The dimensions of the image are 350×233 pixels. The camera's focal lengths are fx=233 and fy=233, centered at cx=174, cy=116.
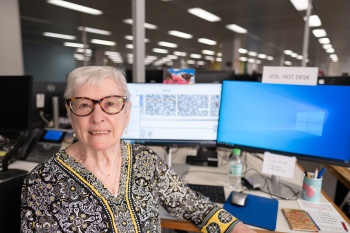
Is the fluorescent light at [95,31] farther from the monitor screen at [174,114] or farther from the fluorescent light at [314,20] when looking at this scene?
the monitor screen at [174,114]

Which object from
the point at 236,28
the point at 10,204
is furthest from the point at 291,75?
the point at 236,28

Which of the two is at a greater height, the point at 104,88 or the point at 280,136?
the point at 104,88

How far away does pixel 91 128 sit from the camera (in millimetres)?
885

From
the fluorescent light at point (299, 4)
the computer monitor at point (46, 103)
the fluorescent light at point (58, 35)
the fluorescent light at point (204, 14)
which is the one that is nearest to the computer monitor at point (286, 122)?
the computer monitor at point (46, 103)

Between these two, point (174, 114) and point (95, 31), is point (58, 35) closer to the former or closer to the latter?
point (95, 31)

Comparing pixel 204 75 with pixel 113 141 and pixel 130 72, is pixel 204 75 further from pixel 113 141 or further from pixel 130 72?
pixel 113 141

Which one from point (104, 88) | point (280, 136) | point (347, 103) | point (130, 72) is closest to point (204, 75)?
point (130, 72)

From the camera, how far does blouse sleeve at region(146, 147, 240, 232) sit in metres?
0.97

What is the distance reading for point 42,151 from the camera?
1701mm

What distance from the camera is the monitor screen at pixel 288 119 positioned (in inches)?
41.9

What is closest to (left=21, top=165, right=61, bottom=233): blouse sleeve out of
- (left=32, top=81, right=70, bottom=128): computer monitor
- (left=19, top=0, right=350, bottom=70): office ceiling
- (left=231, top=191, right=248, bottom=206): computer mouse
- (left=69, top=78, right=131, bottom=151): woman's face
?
(left=69, top=78, right=131, bottom=151): woman's face

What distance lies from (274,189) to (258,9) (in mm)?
5134

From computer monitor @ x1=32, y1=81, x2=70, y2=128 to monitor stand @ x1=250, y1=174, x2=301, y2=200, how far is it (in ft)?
6.11

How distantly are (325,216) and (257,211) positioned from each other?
11.5 inches
